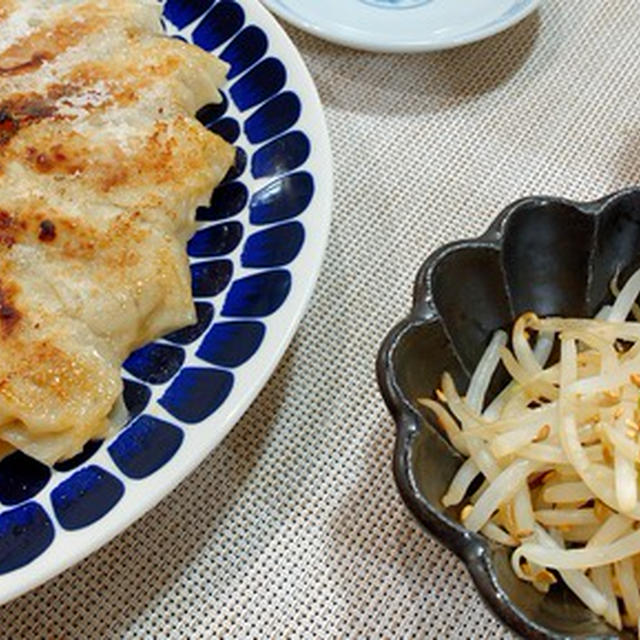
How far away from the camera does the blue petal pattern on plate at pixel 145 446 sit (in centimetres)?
108

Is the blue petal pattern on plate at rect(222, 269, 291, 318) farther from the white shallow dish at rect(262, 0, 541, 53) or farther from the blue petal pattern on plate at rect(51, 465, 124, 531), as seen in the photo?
the white shallow dish at rect(262, 0, 541, 53)

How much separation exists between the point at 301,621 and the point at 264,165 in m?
0.63

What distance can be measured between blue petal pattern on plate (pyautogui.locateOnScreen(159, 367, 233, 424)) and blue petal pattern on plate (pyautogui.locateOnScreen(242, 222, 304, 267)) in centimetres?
19

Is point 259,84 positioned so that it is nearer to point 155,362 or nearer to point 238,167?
point 238,167

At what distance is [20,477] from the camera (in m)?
1.10

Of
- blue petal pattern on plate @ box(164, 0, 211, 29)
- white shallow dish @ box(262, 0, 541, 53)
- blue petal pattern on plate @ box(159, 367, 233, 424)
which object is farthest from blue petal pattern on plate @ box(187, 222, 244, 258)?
white shallow dish @ box(262, 0, 541, 53)

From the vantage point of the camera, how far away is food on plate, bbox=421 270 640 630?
3.45 feet

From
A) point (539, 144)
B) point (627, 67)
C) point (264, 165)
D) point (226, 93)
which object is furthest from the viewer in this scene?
point (627, 67)

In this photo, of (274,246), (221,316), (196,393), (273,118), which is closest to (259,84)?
(273,118)

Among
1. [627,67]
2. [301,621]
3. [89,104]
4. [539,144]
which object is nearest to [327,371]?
[301,621]

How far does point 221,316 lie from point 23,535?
0.37 meters

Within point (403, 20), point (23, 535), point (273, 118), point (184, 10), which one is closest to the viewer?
point (23, 535)

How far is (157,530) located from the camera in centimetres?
123

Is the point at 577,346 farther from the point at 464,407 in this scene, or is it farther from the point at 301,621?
the point at 301,621
